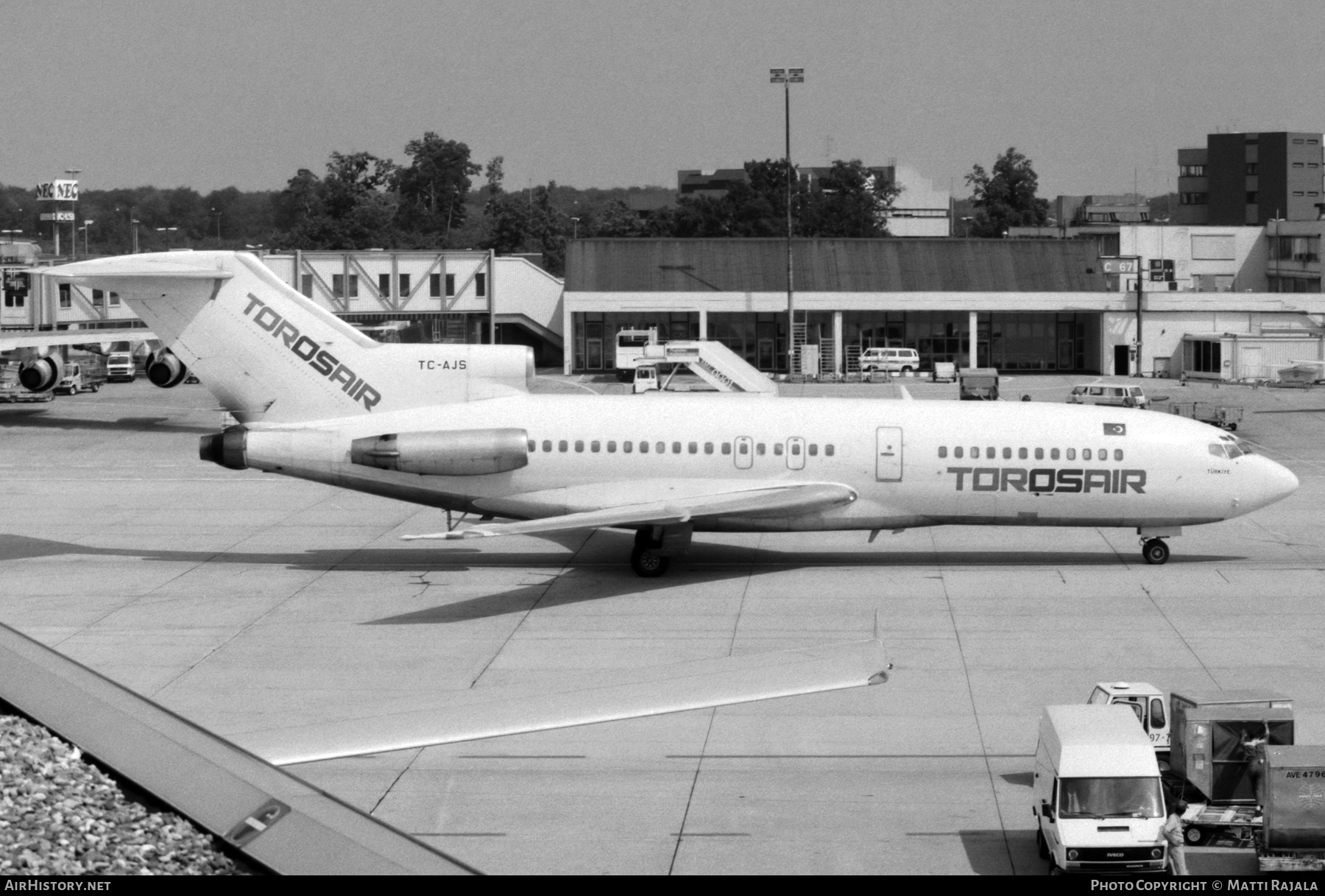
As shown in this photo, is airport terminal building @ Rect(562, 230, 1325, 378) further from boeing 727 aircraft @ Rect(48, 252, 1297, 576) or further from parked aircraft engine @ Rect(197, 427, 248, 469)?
parked aircraft engine @ Rect(197, 427, 248, 469)

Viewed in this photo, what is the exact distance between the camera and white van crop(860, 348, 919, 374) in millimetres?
82312

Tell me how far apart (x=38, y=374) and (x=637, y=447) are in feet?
118

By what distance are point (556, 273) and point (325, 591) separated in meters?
106

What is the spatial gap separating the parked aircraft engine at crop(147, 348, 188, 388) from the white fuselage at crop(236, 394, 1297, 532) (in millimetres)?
23264

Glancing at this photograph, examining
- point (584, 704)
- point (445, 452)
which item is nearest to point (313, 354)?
point (445, 452)

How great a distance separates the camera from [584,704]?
14469mm

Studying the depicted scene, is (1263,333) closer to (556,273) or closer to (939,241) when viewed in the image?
(939,241)

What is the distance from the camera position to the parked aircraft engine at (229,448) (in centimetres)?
3161

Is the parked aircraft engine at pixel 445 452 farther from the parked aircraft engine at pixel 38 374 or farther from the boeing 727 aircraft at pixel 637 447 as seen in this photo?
the parked aircraft engine at pixel 38 374

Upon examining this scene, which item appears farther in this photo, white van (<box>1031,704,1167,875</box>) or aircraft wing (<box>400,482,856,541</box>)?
aircraft wing (<box>400,482,856,541</box>)

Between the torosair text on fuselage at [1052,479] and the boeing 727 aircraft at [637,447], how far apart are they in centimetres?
3

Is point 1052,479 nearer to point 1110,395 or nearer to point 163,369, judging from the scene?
point 1110,395

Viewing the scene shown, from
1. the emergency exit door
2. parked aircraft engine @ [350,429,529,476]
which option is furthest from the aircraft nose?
parked aircraft engine @ [350,429,529,476]

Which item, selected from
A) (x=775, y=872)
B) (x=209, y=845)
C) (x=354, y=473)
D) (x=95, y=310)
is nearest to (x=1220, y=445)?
(x=354, y=473)
